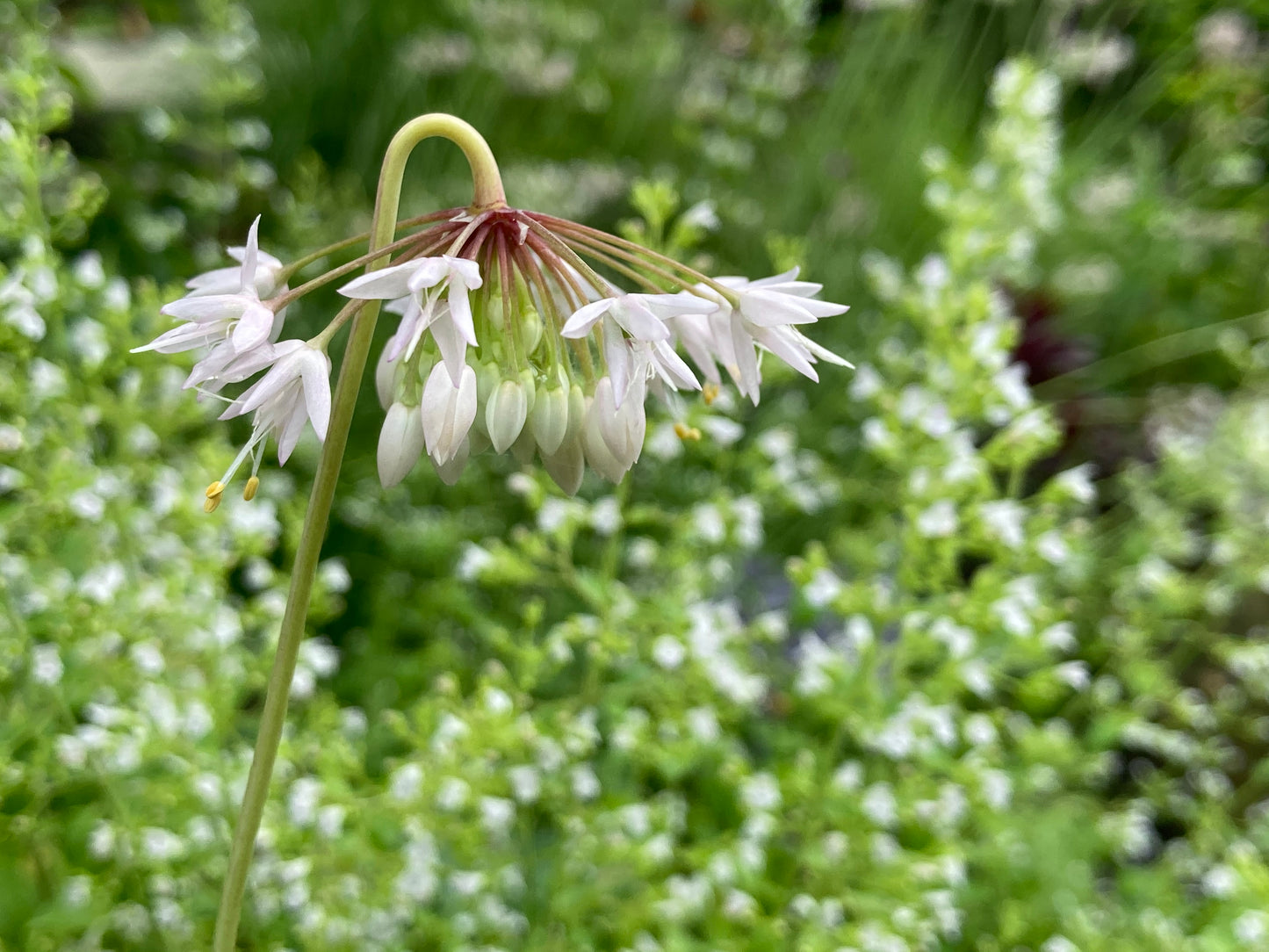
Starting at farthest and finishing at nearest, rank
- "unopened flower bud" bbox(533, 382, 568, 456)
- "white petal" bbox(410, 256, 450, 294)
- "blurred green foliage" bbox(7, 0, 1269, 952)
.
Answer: "blurred green foliage" bbox(7, 0, 1269, 952)
"unopened flower bud" bbox(533, 382, 568, 456)
"white petal" bbox(410, 256, 450, 294)

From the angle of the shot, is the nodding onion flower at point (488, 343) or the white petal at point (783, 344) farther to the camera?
the white petal at point (783, 344)

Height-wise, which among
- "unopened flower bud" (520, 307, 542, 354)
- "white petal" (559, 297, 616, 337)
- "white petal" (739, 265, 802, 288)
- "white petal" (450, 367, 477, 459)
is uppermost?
"white petal" (739, 265, 802, 288)

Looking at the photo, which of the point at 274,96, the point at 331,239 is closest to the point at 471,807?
the point at 331,239

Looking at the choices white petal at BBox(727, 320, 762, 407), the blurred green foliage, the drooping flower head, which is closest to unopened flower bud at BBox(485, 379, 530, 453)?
the drooping flower head

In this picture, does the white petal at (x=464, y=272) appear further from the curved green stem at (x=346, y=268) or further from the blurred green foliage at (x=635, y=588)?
the blurred green foliage at (x=635, y=588)

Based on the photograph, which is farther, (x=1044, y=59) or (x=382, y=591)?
(x=1044, y=59)

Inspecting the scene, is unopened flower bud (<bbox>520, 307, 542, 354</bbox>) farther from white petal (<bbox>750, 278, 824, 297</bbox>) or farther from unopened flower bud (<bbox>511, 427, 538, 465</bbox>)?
white petal (<bbox>750, 278, 824, 297</bbox>)

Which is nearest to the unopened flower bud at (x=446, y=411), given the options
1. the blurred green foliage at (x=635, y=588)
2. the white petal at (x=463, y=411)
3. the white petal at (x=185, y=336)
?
the white petal at (x=463, y=411)

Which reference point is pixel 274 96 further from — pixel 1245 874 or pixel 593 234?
pixel 1245 874
